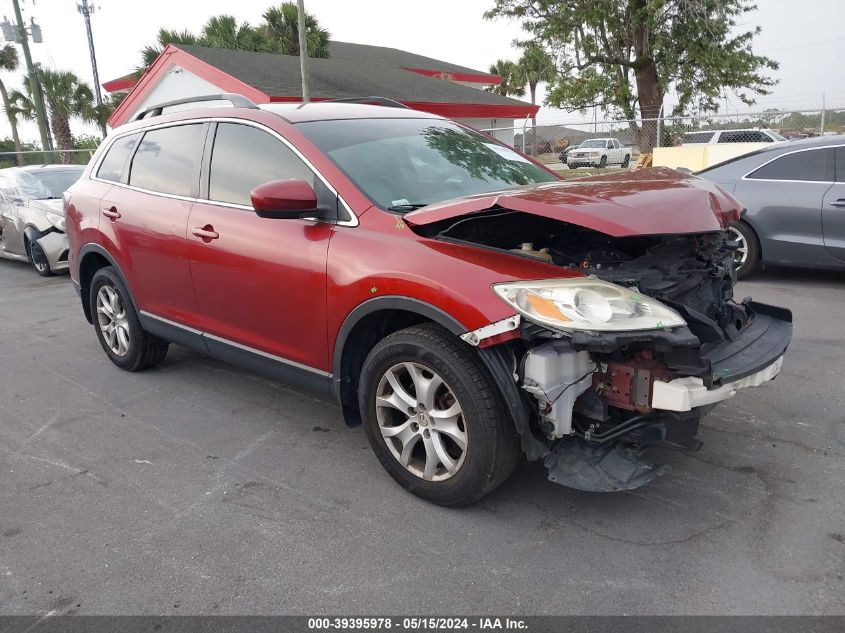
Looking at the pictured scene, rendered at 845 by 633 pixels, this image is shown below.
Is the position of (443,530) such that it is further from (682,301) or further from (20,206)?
(20,206)

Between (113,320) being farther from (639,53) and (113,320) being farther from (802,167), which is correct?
(639,53)

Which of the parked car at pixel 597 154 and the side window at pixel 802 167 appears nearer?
the side window at pixel 802 167

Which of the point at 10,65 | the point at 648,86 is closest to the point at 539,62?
the point at 648,86

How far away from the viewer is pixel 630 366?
8.70 feet

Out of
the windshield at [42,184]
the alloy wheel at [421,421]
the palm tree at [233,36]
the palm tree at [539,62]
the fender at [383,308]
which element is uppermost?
the palm tree at [233,36]

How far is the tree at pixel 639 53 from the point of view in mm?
22078

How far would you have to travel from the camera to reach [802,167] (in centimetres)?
660

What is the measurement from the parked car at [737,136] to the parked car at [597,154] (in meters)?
7.55

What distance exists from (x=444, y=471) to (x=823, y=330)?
12.9ft

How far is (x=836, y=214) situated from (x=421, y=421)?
5.19m

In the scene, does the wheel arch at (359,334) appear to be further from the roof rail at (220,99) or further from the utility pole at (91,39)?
the utility pole at (91,39)

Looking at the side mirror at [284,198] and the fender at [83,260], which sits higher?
the side mirror at [284,198]

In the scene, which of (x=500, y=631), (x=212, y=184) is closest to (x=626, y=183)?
(x=500, y=631)

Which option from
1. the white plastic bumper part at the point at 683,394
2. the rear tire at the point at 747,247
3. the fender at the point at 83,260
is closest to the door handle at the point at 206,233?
the fender at the point at 83,260
